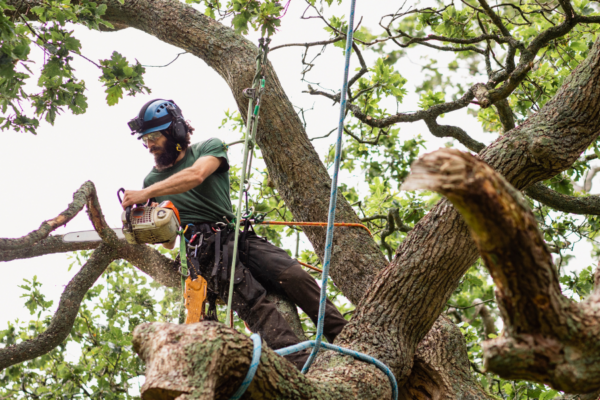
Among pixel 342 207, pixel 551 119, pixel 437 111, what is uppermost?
pixel 437 111

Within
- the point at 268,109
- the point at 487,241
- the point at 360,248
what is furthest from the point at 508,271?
the point at 268,109

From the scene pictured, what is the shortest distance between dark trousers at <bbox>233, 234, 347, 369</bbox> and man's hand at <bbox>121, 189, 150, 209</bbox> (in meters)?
0.61

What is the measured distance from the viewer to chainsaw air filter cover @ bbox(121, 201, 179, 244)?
9.64 feet

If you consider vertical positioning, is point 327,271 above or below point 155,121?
below

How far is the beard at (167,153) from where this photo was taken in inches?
138

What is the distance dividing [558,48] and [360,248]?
3040 millimetres

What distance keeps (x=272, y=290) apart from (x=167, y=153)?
119 centimetres

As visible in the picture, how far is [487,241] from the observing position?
1.19 meters

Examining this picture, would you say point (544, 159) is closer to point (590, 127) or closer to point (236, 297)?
point (590, 127)

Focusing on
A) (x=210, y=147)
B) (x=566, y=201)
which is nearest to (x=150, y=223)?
(x=210, y=147)

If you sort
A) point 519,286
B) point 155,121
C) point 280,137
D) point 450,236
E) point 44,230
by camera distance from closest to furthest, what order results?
point 519,286
point 450,236
point 44,230
point 280,137
point 155,121

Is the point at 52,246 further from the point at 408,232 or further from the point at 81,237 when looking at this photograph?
the point at 408,232

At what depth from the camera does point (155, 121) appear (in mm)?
3461

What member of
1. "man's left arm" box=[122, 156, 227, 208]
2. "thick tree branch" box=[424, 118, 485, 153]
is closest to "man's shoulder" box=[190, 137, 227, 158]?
"man's left arm" box=[122, 156, 227, 208]
